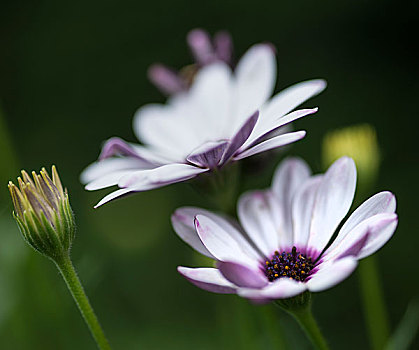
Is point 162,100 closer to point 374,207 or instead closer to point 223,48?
point 223,48

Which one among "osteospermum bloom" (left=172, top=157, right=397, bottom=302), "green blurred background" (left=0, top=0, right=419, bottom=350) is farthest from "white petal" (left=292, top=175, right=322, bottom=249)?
"green blurred background" (left=0, top=0, right=419, bottom=350)

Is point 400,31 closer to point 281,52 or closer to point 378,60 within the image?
point 378,60

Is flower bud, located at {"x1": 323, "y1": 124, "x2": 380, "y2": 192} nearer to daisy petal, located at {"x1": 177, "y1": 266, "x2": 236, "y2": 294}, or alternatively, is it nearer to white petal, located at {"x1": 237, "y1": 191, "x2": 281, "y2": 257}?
white petal, located at {"x1": 237, "y1": 191, "x2": 281, "y2": 257}

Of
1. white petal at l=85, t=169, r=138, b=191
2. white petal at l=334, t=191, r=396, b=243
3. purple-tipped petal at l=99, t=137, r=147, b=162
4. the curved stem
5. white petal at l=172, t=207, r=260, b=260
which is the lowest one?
the curved stem

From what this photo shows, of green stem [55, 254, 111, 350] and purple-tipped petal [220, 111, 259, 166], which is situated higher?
purple-tipped petal [220, 111, 259, 166]

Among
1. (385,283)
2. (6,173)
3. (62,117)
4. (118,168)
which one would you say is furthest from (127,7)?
(118,168)

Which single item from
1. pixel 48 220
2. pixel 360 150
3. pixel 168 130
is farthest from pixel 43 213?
pixel 360 150
